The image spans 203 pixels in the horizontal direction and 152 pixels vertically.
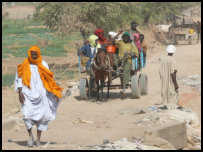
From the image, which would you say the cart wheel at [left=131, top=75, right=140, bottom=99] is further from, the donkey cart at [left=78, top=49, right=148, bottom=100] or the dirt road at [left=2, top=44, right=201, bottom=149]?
the dirt road at [left=2, top=44, right=201, bottom=149]

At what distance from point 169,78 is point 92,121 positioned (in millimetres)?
2126

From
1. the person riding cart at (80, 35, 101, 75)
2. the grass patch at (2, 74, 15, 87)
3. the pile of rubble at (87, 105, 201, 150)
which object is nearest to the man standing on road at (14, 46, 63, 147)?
the pile of rubble at (87, 105, 201, 150)

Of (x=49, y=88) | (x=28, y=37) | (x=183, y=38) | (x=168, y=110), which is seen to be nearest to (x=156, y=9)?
(x=183, y=38)

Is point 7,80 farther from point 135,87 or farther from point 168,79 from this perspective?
point 168,79

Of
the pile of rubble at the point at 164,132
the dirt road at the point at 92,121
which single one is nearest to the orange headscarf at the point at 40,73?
the dirt road at the point at 92,121

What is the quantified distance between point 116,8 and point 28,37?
75.7ft

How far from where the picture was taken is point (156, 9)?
1698 inches

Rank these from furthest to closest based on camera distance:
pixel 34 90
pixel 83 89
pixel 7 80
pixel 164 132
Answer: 1. pixel 7 80
2. pixel 83 89
3. pixel 164 132
4. pixel 34 90

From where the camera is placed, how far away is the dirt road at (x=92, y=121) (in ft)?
37.3

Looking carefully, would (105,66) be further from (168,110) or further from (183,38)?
(183,38)

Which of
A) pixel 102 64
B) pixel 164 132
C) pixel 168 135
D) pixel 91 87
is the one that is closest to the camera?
pixel 164 132


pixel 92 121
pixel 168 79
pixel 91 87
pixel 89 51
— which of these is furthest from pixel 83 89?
pixel 168 79

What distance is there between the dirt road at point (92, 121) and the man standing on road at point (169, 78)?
970mm

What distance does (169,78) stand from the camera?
13.9 metres
